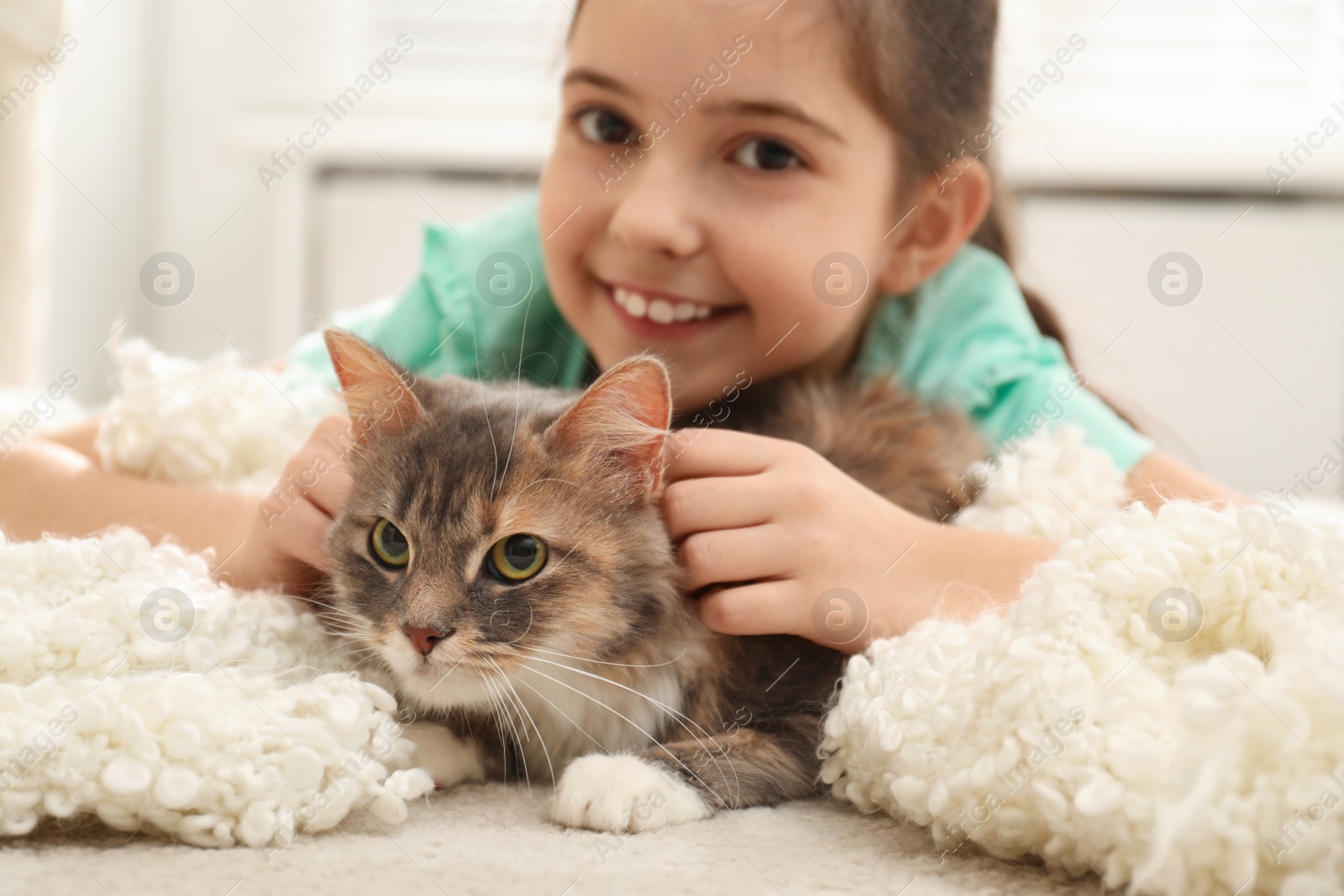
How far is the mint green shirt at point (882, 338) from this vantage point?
190 cm

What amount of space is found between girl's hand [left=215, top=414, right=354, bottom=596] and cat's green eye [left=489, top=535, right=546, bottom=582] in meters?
0.25

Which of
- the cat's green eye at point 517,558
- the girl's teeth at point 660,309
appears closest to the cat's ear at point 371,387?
the cat's green eye at point 517,558

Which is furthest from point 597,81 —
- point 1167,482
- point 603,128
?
point 1167,482

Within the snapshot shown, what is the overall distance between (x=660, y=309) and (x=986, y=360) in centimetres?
62

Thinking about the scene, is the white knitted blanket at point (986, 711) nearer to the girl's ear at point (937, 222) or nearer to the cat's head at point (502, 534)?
the cat's head at point (502, 534)

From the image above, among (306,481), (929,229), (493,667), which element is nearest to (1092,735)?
(493,667)

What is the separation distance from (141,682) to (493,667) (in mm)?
328

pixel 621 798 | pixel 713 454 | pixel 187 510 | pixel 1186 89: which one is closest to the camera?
pixel 621 798

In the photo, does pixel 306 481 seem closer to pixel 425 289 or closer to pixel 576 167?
pixel 576 167

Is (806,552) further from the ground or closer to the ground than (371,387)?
closer to the ground

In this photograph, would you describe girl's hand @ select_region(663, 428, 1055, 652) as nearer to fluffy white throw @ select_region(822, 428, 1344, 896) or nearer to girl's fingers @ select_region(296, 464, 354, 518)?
fluffy white throw @ select_region(822, 428, 1344, 896)

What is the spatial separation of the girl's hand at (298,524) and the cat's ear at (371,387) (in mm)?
64

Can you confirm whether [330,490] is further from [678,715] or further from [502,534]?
[678,715]

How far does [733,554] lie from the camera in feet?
4.01
